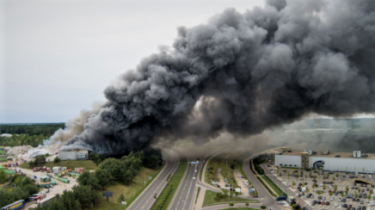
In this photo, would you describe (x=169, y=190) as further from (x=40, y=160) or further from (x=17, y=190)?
(x=40, y=160)

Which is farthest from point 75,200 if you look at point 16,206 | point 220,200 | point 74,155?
point 74,155

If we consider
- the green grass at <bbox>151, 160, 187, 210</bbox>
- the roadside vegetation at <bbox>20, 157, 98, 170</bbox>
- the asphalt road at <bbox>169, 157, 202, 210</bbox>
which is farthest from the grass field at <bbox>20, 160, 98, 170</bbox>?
the asphalt road at <bbox>169, 157, 202, 210</bbox>

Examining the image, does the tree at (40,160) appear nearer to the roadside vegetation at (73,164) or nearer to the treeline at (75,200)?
the roadside vegetation at (73,164)

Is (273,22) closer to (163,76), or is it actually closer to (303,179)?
(163,76)

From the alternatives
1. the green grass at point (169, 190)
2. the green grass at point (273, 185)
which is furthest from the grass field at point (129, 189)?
the green grass at point (273, 185)

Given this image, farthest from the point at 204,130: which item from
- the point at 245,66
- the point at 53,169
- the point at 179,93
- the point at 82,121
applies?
the point at 53,169
